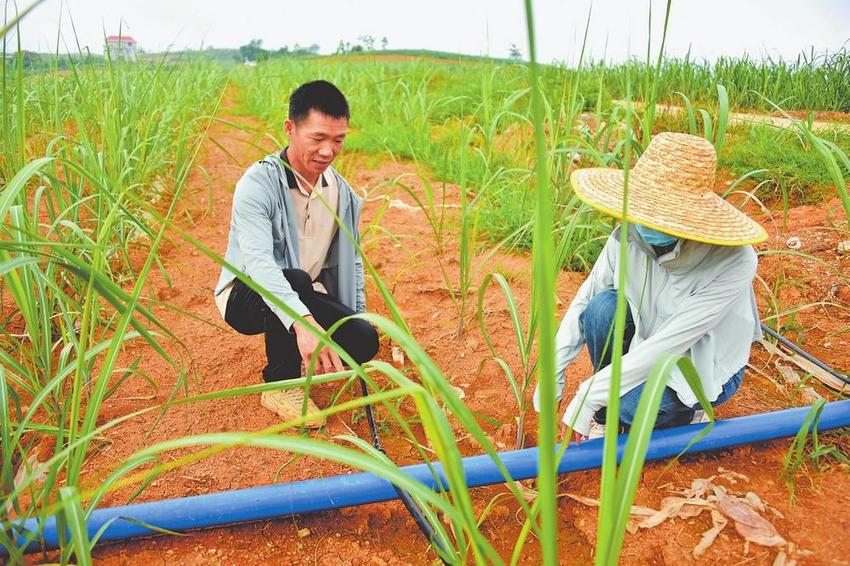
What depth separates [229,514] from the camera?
3.81ft

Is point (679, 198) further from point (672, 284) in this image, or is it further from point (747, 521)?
point (747, 521)

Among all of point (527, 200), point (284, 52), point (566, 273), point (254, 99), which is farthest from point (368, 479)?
point (284, 52)

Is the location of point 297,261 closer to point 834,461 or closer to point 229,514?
point 229,514

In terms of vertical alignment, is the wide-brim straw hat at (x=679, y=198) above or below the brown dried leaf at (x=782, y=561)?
above

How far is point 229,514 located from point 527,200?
201 cm

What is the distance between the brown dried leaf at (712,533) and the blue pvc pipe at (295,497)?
151 mm

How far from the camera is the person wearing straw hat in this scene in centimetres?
120

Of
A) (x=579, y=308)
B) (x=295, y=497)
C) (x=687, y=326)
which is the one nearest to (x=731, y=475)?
(x=687, y=326)

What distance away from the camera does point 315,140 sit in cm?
156

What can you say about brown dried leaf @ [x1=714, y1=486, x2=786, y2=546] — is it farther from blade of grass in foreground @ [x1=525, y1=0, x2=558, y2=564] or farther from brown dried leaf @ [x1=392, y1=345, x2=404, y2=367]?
brown dried leaf @ [x1=392, y1=345, x2=404, y2=367]

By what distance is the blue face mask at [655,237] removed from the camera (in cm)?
126

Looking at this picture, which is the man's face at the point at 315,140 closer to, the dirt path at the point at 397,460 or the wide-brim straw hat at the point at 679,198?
the dirt path at the point at 397,460

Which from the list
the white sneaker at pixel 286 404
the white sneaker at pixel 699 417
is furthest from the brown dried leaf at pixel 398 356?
the white sneaker at pixel 699 417

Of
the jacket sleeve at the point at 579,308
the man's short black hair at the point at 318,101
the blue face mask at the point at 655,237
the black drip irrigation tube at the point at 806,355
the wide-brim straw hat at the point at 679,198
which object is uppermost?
the man's short black hair at the point at 318,101
